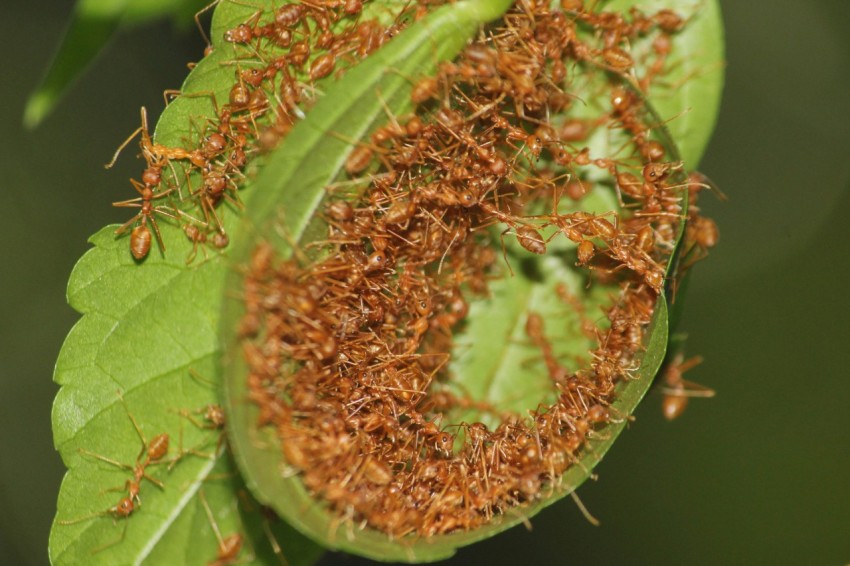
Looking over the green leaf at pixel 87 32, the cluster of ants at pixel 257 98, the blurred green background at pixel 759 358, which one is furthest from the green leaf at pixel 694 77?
the blurred green background at pixel 759 358

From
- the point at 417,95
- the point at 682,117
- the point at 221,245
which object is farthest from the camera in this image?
the point at 682,117

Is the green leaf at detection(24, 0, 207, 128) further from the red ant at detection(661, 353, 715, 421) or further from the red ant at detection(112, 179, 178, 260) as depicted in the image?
the red ant at detection(661, 353, 715, 421)

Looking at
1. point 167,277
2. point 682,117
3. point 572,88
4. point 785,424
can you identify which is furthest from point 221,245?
point 785,424

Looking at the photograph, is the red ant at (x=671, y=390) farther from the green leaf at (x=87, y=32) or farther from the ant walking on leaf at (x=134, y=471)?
the green leaf at (x=87, y=32)

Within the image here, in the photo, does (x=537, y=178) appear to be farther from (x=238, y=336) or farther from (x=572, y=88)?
(x=238, y=336)

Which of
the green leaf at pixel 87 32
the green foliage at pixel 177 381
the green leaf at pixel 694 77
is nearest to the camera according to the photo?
the green leaf at pixel 87 32

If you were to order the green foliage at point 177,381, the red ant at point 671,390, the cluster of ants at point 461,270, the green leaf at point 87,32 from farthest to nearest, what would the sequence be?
1. the red ant at point 671,390
2. the green foliage at point 177,381
3. the cluster of ants at point 461,270
4. the green leaf at point 87,32

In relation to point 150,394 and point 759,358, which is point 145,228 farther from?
point 759,358
